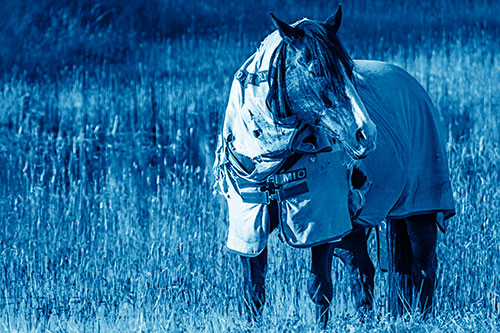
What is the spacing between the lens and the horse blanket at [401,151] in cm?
493

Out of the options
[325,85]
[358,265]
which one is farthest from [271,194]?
[358,265]

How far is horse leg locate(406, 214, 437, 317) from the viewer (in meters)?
5.41

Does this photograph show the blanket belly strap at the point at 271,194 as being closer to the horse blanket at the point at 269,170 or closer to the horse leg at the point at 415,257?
the horse blanket at the point at 269,170

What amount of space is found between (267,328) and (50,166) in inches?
232

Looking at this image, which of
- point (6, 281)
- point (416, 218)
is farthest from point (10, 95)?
point (416, 218)

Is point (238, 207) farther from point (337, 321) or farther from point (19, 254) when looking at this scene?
point (19, 254)

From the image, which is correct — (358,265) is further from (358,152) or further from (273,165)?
(358,152)

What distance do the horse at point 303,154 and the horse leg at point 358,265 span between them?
665mm

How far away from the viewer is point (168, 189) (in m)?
7.78

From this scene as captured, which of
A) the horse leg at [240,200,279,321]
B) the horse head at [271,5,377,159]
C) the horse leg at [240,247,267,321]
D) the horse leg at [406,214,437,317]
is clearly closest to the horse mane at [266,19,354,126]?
the horse head at [271,5,377,159]

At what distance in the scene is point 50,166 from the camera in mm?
9789

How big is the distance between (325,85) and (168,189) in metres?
3.93

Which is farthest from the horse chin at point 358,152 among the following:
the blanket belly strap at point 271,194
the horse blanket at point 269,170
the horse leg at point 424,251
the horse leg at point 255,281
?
the horse leg at point 424,251

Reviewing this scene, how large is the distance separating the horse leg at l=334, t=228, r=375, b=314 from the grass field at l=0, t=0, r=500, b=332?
0.46ft
